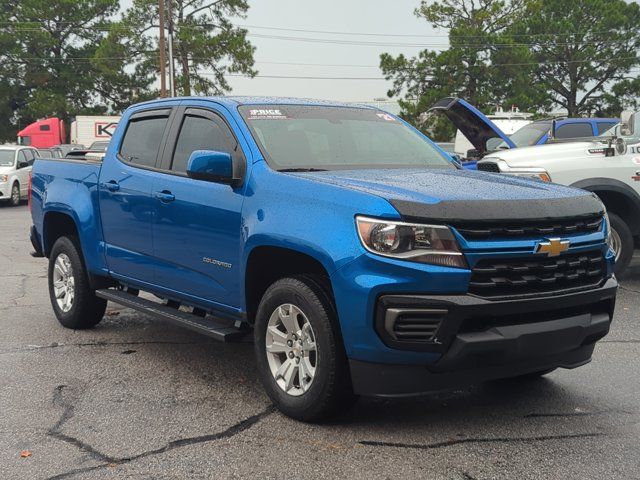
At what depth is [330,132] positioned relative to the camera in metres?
5.30

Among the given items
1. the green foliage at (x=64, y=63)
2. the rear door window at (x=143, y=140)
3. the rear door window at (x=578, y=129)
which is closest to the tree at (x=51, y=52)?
the green foliage at (x=64, y=63)

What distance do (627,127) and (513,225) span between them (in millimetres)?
5159

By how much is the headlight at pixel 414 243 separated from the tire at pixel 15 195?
21.3 meters

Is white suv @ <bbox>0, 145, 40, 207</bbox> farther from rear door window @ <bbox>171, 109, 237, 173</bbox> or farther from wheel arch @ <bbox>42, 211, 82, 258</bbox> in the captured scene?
rear door window @ <bbox>171, 109, 237, 173</bbox>

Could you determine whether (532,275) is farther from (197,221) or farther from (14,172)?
(14,172)

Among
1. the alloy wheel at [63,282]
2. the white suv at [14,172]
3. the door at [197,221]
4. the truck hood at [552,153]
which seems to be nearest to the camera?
the door at [197,221]

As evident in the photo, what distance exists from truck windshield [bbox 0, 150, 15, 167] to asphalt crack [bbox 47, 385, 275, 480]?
2005 cm

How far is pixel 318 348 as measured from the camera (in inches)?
161

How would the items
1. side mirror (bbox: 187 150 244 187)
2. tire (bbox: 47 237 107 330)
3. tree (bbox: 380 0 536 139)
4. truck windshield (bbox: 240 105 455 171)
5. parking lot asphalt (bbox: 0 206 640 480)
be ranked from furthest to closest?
tree (bbox: 380 0 536 139) < tire (bbox: 47 237 107 330) < truck windshield (bbox: 240 105 455 171) < side mirror (bbox: 187 150 244 187) < parking lot asphalt (bbox: 0 206 640 480)

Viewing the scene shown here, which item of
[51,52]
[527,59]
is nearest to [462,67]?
[527,59]

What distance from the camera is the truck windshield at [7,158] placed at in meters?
22.9

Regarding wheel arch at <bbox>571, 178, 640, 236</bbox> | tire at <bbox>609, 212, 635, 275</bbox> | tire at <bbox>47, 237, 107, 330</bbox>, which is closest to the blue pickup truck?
tire at <bbox>47, 237, 107, 330</bbox>

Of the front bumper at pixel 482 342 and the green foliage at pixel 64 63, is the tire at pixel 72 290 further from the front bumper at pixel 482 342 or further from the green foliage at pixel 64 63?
the green foliage at pixel 64 63

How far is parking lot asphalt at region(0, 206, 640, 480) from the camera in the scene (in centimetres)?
372
